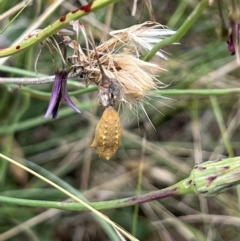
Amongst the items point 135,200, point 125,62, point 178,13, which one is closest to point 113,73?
point 125,62

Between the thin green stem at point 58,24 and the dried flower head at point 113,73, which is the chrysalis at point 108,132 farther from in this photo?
the thin green stem at point 58,24

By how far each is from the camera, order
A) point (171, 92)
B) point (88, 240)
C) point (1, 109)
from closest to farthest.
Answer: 1. point (171, 92)
2. point (1, 109)
3. point (88, 240)

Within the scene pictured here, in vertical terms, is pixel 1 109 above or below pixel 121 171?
above


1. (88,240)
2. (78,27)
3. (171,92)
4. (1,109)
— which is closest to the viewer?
(78,27)

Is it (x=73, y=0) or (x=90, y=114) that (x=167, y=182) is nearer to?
(x=90, y=114)

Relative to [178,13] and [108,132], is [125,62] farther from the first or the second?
[178,13]

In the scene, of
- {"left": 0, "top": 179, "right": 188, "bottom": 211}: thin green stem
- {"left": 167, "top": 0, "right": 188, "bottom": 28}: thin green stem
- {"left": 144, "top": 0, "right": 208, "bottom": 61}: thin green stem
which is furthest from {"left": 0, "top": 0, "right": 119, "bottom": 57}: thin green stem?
{"left": 167, "top": 0, "right": 188, "bottom": 28}: thin green stem

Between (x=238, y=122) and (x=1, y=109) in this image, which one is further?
(x=238, y=122)

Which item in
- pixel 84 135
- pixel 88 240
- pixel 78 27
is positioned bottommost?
pixel 88 240

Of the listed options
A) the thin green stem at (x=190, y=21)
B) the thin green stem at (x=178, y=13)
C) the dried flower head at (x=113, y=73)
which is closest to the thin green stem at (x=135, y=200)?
the dried flower head at (x=113, y=73)

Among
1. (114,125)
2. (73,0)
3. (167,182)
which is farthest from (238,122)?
(114,125)
